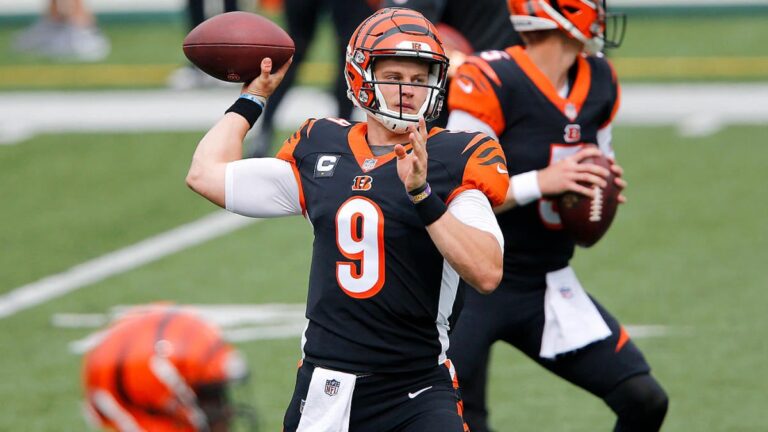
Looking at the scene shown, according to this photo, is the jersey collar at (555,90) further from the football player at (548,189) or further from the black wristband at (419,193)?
the black wristband at (419,193)

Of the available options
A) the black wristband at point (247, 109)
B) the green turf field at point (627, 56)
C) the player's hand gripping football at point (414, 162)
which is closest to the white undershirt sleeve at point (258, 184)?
the black wristband at point (247, 109)

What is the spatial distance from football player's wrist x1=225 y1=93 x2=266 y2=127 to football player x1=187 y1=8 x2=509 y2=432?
19 cm

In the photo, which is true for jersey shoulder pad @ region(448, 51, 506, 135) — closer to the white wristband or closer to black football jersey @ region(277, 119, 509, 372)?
the white wristband

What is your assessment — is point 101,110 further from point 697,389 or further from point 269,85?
point 269,85

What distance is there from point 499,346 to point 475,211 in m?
3.36

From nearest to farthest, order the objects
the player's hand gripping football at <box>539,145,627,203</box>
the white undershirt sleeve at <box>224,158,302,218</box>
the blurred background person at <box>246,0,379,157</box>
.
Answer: the white undershirt sleeve at <box>224,158,302,218</box>
the player's hand gripping football at <box>539,145,627,203</box>
the blurred background person at <box>246,0,379,157</box>

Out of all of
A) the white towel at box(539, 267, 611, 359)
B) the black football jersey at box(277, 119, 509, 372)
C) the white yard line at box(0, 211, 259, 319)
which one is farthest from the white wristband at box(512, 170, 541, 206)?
the white yard line at box(0, 211, 259, 319)

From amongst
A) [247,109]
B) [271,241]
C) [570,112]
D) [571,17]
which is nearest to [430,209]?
[247,109]

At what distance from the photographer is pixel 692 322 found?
745 cm

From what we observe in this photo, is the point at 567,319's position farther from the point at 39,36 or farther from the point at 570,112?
the point at 39,36

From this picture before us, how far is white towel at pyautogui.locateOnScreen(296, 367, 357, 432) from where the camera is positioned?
162 inches

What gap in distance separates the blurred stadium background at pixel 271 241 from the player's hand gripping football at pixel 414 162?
2.48m

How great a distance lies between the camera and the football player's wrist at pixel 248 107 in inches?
173

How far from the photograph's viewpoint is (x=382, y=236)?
160 inches
